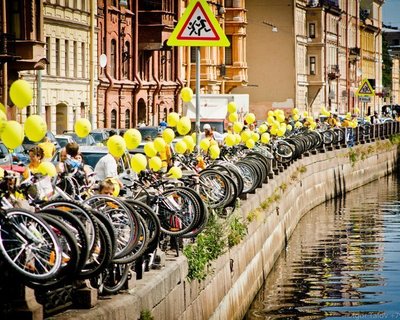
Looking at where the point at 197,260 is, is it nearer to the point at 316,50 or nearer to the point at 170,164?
the point at 170,164

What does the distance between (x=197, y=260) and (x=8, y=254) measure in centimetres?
626

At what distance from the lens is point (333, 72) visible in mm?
107125

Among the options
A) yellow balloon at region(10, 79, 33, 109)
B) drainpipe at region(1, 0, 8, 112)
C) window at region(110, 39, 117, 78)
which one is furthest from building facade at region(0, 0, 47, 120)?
yellow balloon at region(10, 79, 33, 109)

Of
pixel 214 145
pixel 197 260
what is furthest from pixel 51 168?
pixel 214 145

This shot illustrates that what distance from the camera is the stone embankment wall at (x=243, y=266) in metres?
14.3

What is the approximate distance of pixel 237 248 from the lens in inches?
891

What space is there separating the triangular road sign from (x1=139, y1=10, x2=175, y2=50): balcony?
41141 mm

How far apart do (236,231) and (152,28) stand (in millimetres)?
39249

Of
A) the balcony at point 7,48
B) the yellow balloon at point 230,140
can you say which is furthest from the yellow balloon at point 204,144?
the balcony at point 7,48

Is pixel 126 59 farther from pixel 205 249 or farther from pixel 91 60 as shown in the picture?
pixel 205 249

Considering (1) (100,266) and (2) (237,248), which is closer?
(1) (100,266)

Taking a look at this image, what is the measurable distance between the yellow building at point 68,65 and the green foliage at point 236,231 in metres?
22.8

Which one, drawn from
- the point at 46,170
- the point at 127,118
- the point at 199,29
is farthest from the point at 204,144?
the point at 127,118

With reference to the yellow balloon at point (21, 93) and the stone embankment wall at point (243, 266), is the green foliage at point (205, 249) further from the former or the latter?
the yellow balloon at point (21, 93)
